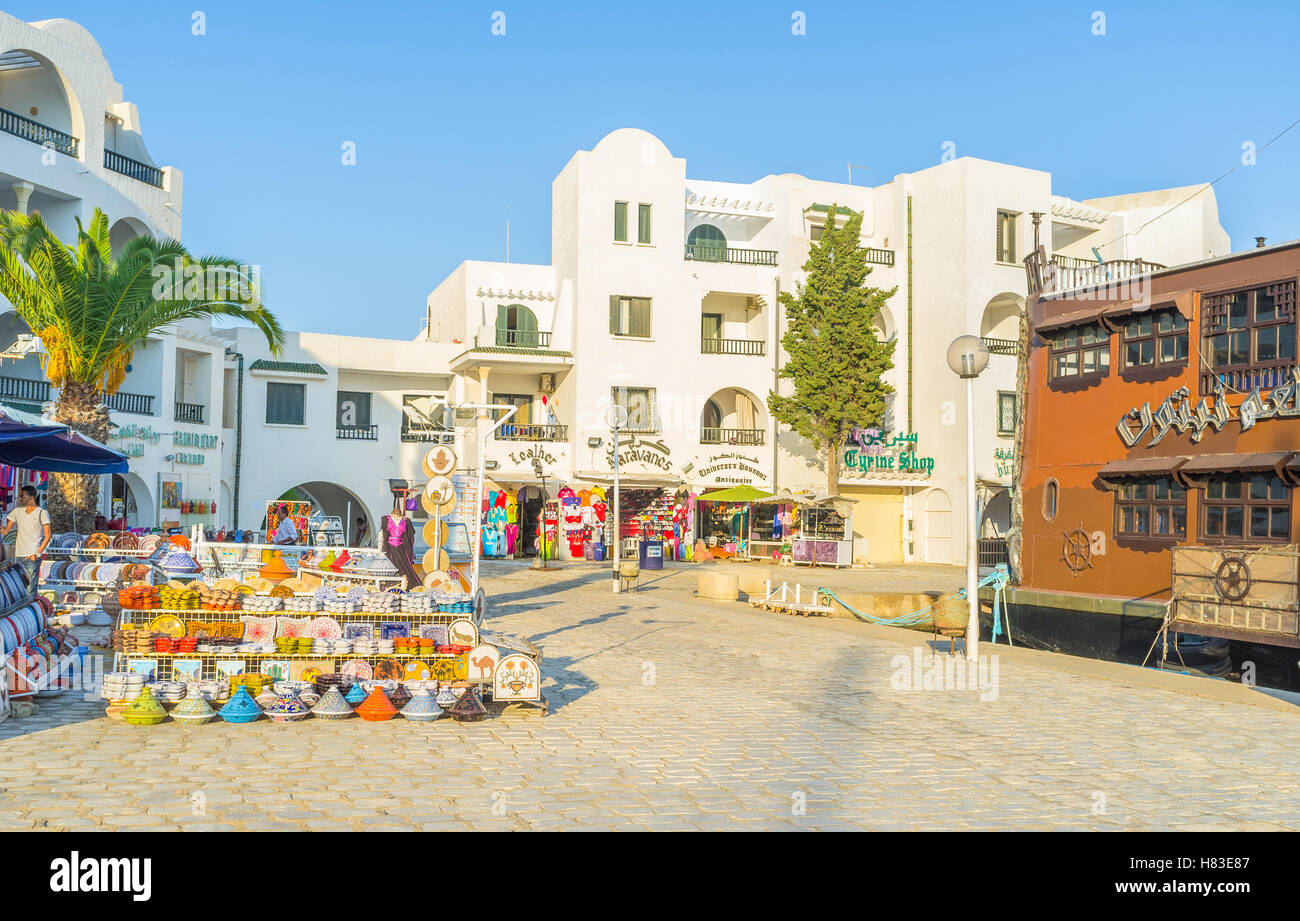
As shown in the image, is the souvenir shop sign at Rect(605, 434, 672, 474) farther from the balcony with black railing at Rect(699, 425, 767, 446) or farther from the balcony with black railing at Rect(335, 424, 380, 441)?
the balcony with black railing at Rect(335, 424, 380, 441)

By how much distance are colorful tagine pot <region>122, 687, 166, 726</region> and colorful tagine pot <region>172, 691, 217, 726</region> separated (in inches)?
5.4

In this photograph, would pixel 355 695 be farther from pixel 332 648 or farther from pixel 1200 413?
pixel 1200 413

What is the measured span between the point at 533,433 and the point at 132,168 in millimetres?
14346

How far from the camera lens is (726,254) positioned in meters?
38.5

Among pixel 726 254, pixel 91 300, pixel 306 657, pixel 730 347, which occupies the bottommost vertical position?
pixel 306 657

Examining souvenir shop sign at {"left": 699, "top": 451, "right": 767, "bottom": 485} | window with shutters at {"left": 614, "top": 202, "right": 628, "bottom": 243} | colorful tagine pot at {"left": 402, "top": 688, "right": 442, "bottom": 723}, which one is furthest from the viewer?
souvenir shop sign at {"left": 699, "top": 451, "right": 767, "bottom": 485}

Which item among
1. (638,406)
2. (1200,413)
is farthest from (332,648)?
(638,406)

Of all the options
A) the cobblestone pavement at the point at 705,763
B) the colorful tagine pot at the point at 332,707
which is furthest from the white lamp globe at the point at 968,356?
the colorful tagine pot at the point at 332,707

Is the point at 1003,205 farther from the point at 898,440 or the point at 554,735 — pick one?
the point at 554,735

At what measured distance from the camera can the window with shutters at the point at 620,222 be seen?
37.0 meters

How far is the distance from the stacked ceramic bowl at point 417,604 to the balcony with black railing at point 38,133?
69.9ft

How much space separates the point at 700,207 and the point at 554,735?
3246 cm

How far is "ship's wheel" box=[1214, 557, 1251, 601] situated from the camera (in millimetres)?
14352

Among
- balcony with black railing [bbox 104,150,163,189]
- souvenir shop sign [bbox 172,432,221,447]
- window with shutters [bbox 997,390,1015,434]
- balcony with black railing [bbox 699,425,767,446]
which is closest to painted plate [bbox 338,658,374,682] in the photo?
souvenir shop sign [bbox 172,432,221,447]
